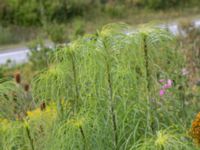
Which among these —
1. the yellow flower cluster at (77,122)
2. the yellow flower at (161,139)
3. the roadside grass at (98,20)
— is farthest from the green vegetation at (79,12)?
the yellow flower at (161,139)

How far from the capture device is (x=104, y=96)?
3.43 meters

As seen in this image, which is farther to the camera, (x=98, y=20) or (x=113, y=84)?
(x=98, y=20)

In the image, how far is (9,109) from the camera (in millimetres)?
3730

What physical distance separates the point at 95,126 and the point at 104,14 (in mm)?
25391

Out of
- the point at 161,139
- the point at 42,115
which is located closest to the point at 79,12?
the point at 42,115

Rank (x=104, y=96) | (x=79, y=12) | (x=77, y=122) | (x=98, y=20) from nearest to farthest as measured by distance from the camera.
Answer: (x=77, y=122) → (x=104, y=96) → (x=98, y=20) → (x=79, y=12)

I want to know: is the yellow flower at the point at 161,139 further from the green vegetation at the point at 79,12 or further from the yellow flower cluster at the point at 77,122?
the green vegetation at the point at 79,12

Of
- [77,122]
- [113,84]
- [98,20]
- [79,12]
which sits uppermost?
[113,84]

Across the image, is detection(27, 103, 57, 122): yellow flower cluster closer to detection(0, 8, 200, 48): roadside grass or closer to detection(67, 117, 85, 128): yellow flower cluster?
detection(67, 117, 85, 128): yellow flower cluster

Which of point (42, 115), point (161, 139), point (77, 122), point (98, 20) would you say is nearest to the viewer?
point (161, 139)

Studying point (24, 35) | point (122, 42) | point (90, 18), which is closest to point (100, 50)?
point (122, 42)

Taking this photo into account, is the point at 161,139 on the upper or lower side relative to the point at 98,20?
upper

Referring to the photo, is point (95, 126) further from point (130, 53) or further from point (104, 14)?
point (104, 14)

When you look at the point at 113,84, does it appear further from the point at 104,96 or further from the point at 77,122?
the point at 77,122
